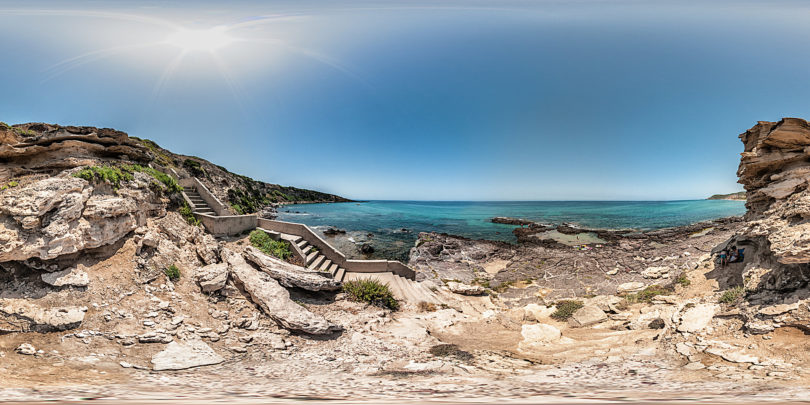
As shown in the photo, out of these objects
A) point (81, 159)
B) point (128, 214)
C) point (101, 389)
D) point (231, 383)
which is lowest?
point (231, 383)

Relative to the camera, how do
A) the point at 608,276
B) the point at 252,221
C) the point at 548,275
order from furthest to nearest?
1. the point at 548,275
2. the point at 608,276
3. the point at 252,221

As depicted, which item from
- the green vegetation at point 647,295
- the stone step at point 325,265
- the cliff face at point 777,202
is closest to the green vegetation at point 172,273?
the stone step at point 325,265

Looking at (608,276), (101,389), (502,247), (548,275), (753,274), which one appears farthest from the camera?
(502,247)

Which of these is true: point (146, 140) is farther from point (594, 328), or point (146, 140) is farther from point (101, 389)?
point (594, 328)

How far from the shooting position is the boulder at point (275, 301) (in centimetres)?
687

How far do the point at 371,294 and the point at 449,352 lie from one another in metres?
3.87

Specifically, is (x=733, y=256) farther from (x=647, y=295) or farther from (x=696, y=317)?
(x=696, y=317)

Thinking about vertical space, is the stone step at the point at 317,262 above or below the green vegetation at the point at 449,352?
above

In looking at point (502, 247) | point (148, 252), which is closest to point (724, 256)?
point (502, 247)

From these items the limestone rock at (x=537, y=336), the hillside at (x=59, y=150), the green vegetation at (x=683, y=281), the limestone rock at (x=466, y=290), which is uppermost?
the hillside at (x=59, y=150)

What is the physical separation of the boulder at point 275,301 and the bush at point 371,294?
206 cm

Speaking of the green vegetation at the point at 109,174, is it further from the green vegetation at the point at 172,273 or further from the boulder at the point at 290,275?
the boulder at the point at 290,275

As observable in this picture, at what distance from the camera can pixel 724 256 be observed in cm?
1056

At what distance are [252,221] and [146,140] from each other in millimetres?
41242
